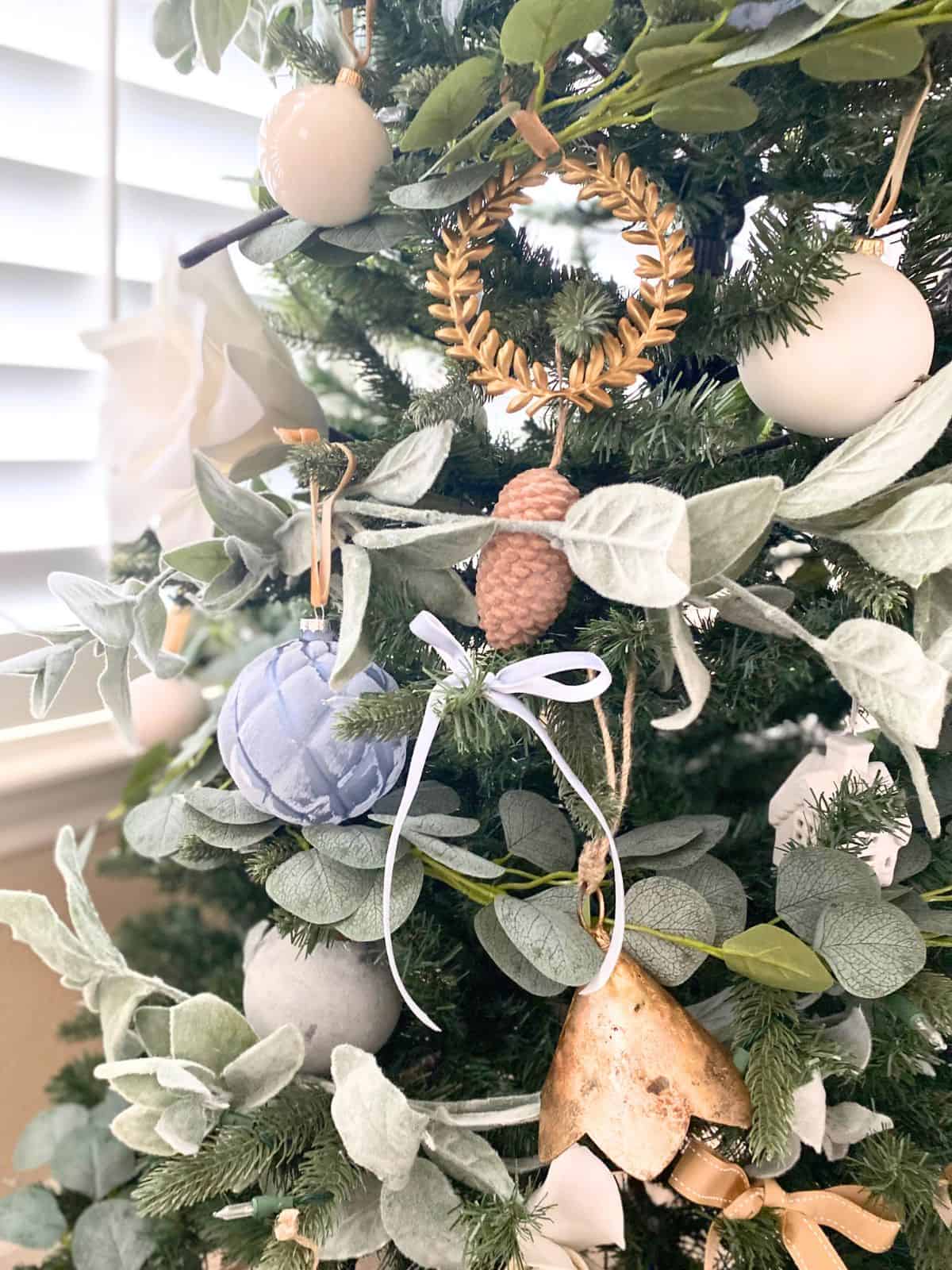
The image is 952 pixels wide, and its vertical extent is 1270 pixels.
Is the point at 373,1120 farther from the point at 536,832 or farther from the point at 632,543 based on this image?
the point at 632,543

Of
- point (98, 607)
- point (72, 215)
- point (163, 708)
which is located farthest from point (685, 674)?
point (72, 215)

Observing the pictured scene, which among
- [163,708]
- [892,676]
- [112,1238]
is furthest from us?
[163,708]

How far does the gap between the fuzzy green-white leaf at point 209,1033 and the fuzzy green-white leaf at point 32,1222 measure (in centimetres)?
19

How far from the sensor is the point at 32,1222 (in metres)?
0.52

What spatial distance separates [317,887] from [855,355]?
0.29 metres

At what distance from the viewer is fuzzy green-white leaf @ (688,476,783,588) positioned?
0.96 ft

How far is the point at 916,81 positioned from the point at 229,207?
2.19 feet

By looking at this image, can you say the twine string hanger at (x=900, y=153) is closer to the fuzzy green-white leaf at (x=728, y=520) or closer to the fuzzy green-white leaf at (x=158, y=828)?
the fuzzy green-white leaf at (x=728, y=520)

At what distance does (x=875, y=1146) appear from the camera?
1.21 ft

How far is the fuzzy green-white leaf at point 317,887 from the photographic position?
1.26 feet

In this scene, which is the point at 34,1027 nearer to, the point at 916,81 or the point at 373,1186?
the point at 373,1186

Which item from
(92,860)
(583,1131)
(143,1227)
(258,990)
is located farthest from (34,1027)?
(583,1131)

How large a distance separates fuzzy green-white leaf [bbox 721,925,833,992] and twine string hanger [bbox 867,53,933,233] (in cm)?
27

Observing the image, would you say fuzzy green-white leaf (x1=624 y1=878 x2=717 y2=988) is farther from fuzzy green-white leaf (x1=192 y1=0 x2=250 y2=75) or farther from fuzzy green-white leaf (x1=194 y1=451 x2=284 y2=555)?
fuzzy green-white leaf (x1=192 y1=0 x2=250 y2=75)
